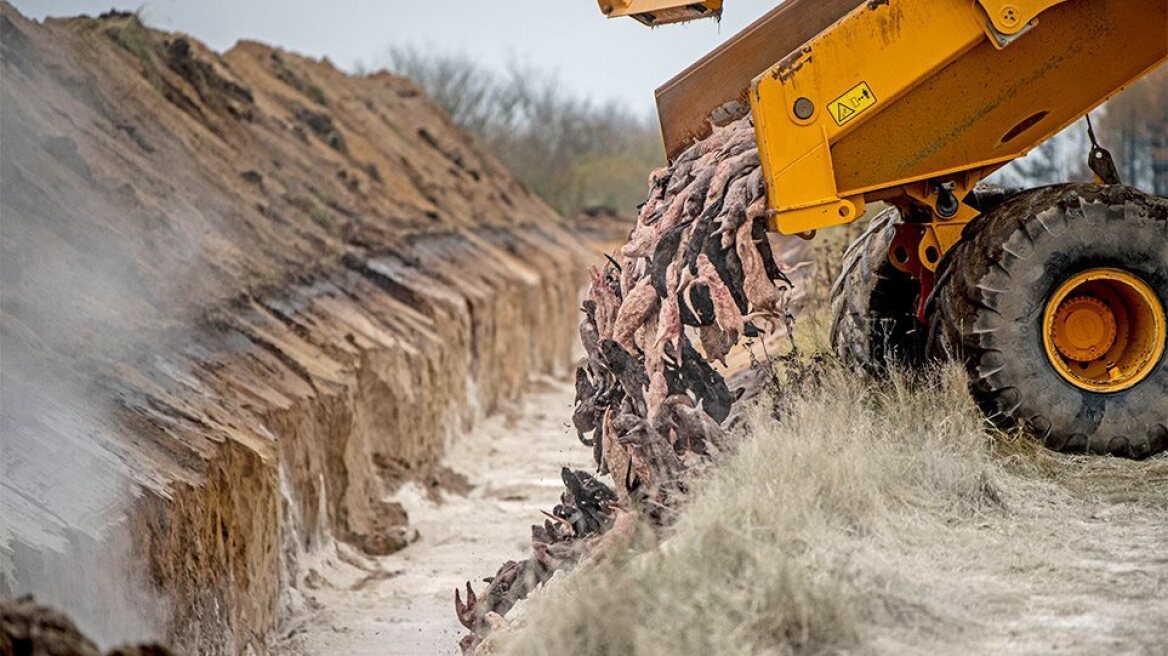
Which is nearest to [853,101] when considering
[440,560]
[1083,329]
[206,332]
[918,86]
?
[918,86]

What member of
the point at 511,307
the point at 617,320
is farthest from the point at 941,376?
the point at 511,307

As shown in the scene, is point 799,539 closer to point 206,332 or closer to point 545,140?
point 206,332

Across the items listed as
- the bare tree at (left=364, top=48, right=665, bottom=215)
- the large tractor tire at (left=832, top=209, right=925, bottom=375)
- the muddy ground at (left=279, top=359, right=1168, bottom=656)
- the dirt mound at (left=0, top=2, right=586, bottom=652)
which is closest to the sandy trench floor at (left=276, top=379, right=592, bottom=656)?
the muddy ground at (left=279, top=359, right=1168, bottom=656)

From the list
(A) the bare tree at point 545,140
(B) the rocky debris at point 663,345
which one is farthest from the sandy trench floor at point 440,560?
(A) the bare tree at point 545,140

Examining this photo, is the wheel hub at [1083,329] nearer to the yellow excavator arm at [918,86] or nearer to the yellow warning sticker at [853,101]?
the yellow excavator arm at [918,86]

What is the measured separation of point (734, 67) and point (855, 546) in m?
3.81

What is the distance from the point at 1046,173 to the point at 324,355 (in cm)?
731

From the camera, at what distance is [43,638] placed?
495 centimetres

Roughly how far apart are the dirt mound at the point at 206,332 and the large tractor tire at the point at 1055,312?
4279 mm

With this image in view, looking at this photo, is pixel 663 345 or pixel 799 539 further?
pixel 663 345

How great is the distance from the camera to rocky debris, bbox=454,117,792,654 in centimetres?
809

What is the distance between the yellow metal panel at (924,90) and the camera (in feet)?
28.0

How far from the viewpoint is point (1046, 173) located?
55.8 ft

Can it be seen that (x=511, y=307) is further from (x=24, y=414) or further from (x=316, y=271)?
(x=24, y=414)
